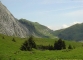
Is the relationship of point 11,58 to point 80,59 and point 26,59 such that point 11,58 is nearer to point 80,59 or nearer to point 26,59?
point 26,59

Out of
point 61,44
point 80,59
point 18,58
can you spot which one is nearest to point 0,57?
point 18,58

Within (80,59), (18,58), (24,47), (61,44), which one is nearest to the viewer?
(80,59)

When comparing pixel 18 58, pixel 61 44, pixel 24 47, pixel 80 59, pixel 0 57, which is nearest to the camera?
pixel 80 59

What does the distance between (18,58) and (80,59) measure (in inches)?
410

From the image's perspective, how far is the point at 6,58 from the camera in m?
33.2

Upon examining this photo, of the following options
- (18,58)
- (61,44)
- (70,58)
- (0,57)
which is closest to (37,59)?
(18,58)

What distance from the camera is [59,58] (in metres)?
31.3

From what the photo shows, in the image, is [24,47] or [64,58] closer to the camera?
[64,58]

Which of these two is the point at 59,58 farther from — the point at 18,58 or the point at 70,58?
the point at 18,58

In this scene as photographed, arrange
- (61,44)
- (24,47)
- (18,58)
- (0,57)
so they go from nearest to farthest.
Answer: (18,58), (0,57), (24,47), (61,44)

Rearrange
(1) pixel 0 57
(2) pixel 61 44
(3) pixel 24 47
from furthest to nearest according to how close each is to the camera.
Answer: (2) pixel 61 44 → (3) pixel 24 47 → (1) pixel 0 57

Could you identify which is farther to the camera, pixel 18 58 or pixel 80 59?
pixel 18 58

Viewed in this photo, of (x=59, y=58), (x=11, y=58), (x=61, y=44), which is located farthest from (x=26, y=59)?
(x=61, y=44)

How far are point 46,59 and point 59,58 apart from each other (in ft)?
8.36
